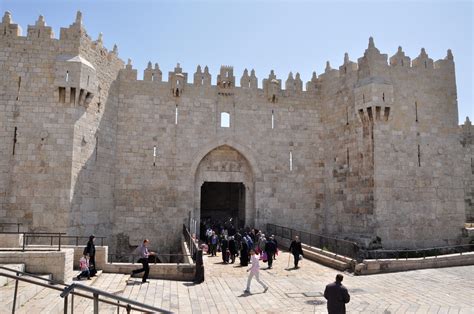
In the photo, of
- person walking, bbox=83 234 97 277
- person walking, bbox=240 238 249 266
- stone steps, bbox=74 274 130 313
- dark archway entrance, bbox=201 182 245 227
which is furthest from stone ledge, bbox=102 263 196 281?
dark archway entrance, bbox=201 182 245 227

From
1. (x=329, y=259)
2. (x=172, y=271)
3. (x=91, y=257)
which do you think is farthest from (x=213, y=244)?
(x=91, y=257)

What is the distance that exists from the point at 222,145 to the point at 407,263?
1126cm

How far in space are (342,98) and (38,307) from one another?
56.3 feet

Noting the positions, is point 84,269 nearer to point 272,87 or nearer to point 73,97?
A: point 73,97

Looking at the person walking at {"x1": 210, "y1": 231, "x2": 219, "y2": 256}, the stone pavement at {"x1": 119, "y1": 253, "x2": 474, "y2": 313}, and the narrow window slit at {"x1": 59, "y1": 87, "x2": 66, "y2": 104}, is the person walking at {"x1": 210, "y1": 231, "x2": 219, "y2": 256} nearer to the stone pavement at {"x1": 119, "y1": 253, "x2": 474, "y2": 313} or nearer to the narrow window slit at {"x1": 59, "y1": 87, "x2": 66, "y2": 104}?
the stone pavement at {"x1": 119, "y1": 253, "x2": 474, "y2": 313}

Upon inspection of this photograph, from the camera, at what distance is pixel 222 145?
21.0 metres

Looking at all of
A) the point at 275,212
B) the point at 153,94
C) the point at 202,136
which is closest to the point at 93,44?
the point at 153,94

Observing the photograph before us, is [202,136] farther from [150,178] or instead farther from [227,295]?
[227,295]

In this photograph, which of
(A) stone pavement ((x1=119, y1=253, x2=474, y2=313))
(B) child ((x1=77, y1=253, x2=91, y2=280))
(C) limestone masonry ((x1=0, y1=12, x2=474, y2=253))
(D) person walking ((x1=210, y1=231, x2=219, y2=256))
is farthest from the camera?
(D) person walking ((x1=210, y1=231, x2=219, y2=256))

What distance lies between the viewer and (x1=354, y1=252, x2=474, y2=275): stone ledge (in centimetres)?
1316

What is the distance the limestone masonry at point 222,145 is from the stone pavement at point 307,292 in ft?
17.4

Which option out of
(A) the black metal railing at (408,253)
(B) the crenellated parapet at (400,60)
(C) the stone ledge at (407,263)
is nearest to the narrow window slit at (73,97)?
(C) the stone ledge at (407,263)

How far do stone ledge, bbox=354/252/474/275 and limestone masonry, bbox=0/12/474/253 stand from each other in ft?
10.7

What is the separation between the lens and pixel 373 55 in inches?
722
